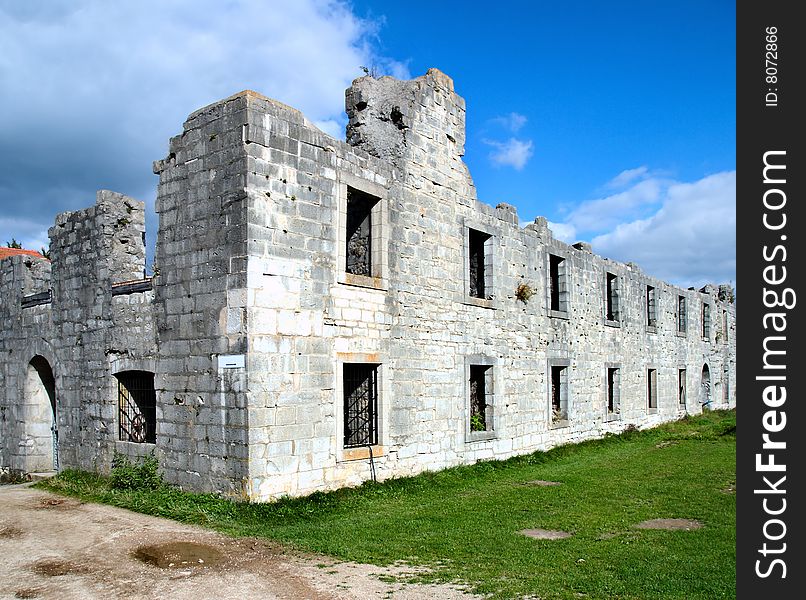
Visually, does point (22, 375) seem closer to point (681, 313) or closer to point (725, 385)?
point (681, 313)

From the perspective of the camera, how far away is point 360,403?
447 inches

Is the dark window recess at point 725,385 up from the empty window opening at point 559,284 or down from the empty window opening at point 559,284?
down

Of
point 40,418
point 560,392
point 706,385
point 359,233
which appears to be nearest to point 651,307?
point 706,385

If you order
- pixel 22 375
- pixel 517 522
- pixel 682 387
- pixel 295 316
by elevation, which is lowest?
pixel 517 522

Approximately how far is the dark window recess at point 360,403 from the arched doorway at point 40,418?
22.1 ft

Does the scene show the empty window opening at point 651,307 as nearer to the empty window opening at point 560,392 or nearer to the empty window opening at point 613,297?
the empty window opening at point 613,297

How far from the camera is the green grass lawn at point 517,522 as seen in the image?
A: 636 centimetres

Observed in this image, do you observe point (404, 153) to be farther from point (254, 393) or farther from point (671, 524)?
point (671, 524)

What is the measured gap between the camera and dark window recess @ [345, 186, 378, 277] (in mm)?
11716

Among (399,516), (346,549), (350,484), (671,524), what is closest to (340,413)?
(350,484)

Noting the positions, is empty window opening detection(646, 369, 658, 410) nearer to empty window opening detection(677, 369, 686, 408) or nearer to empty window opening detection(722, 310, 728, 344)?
empty window opening detection(677, 369, 686, 408)

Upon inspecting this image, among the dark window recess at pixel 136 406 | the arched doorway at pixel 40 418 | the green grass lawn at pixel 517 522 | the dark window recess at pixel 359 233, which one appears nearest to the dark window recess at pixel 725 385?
the green grass lawn at pixel 517 522

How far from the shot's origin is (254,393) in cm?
905

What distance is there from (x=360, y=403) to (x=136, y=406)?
384 centimetres
